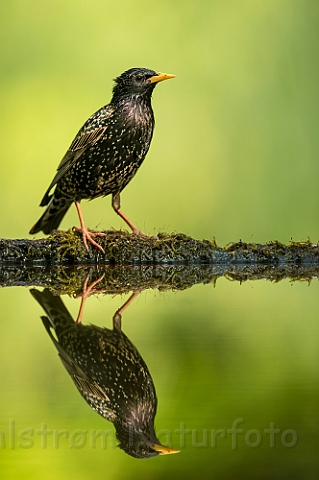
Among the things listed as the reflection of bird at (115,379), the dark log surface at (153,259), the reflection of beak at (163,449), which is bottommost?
the reflection of beak at (163,449)

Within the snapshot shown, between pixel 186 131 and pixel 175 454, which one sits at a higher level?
pixel 186 131

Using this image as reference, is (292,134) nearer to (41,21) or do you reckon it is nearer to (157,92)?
(157,92)

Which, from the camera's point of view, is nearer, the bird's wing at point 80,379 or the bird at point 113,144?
the bird's wing at point 80,379

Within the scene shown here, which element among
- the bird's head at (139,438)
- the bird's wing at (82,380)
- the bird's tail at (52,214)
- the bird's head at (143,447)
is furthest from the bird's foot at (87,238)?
the bird's head at (143,447)

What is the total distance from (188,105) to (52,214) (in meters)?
9.37

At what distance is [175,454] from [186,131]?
15355 mm

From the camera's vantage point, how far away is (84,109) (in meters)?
16.1

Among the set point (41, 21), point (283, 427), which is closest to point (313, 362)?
point (283, 427)

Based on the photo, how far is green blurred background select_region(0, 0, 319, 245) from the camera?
15.8 meters

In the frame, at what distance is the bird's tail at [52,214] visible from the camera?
7805 millimetres

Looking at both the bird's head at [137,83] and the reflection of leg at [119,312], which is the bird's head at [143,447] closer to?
the reflection of leg at [119,312]

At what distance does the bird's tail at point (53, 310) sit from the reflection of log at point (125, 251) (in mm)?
2104

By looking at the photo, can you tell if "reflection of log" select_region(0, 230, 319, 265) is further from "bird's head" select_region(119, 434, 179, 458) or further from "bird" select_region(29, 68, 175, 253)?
"bird's head" select_region(119, 434, 179, 458)

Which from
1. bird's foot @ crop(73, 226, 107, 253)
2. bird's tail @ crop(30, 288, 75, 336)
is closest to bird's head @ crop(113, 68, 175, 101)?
bird's foot @ crop(73, 226, 107, 253)
